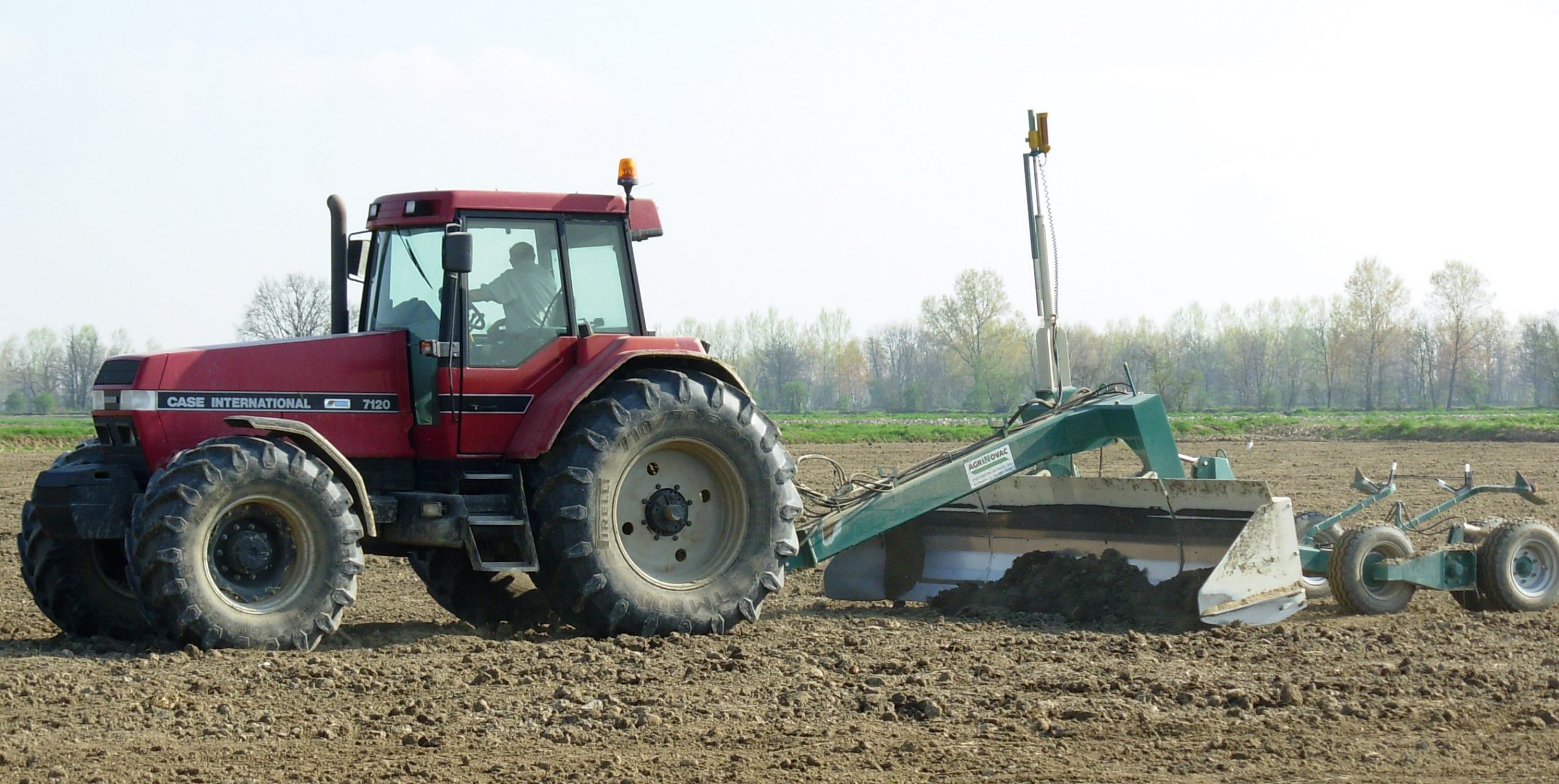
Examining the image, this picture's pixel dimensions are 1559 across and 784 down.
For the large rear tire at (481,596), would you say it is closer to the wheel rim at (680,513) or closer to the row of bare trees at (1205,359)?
the wheel rim at (680,513)

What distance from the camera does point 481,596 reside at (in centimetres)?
835

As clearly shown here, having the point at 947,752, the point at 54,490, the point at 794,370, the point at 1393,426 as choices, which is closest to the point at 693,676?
the point at 947,752

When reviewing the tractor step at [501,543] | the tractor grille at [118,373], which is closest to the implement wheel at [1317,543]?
the tractor step at [501,543]

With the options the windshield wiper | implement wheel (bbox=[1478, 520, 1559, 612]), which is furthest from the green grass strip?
implement wheel (bbox=[1478, 520, 1559, 612])

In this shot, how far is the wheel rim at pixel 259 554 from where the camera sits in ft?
21.5

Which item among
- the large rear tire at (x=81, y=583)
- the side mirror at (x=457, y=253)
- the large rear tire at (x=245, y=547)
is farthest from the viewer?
the large rear tire at (x=81, y=583)

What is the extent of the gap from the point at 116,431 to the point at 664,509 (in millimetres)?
2721

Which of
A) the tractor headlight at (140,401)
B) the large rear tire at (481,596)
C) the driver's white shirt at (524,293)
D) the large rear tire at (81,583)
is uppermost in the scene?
the driver's white shirt at (524,293)

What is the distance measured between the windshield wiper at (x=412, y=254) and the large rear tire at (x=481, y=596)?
169 cm

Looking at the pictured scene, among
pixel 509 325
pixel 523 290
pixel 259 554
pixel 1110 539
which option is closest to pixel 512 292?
pixel 523 290

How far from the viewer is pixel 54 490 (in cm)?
678

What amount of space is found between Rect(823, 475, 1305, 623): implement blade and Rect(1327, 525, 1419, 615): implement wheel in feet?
1.73

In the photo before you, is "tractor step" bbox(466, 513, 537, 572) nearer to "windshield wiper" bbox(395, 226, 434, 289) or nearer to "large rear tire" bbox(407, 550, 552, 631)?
"large rear tire" bbox(407, 550, 552, 631)

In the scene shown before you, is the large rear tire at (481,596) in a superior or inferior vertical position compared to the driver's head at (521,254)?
inferior
